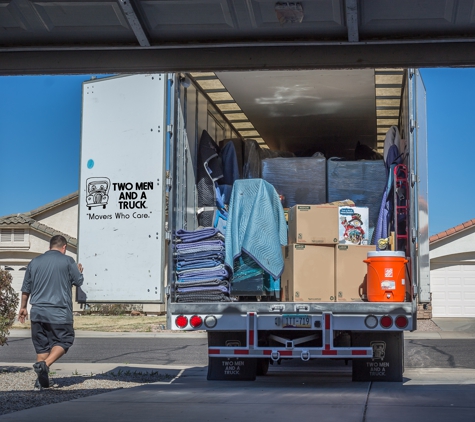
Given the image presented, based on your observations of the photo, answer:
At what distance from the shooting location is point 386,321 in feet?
24.6

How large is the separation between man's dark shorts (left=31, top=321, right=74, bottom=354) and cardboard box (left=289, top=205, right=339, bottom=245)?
2.67 metres

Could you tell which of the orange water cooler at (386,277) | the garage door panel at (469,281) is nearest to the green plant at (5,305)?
the orange water cooler at (386,277)

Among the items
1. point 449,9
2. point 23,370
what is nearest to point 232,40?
point 449,9

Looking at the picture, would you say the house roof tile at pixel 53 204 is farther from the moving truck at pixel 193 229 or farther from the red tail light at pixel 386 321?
the red tail light at pixel 386 321

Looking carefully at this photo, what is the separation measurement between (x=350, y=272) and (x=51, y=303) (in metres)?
3.17

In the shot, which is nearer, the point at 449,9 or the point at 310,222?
the point at 449,9

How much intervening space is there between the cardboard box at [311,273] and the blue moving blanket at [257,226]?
0.27 metres

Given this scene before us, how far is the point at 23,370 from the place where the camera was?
1026cm

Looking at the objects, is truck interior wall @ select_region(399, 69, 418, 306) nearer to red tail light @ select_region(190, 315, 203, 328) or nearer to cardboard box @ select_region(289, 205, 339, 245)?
cardboard box @ select_region(289, 205, 339, 245)

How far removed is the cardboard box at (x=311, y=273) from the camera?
25.9ft

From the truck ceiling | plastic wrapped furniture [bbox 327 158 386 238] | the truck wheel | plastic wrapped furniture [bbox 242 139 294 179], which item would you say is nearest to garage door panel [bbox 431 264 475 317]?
the truck ceiling

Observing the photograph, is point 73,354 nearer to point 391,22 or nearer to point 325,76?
point 325,76

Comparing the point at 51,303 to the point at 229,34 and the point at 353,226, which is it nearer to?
the point at 353,226

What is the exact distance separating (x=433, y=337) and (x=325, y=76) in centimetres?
1031
